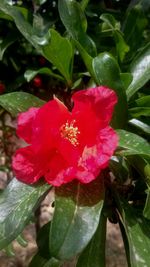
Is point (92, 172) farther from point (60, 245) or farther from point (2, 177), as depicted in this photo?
point (2, 177)

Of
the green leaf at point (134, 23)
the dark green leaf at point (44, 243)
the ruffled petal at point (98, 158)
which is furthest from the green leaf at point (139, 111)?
the dark green leaf at point (44, 243)

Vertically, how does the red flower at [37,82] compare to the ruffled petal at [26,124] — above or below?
below

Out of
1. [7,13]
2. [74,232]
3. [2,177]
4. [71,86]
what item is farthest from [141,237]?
[2,177]

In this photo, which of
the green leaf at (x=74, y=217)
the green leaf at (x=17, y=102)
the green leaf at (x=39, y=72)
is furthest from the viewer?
the green leaf at (x=39, y=72)

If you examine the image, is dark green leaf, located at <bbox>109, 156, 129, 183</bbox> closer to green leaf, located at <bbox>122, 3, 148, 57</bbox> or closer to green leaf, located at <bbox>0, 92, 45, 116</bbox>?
green leaf, located at <bbox>0, 92, 45, 116</bbox>

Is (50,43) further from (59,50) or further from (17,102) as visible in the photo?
(17,102)

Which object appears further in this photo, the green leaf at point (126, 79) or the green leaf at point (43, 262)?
the green leaf at point (43, 262)

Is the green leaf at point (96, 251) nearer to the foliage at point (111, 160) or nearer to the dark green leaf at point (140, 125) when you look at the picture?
the foliage at point (111, 160)
